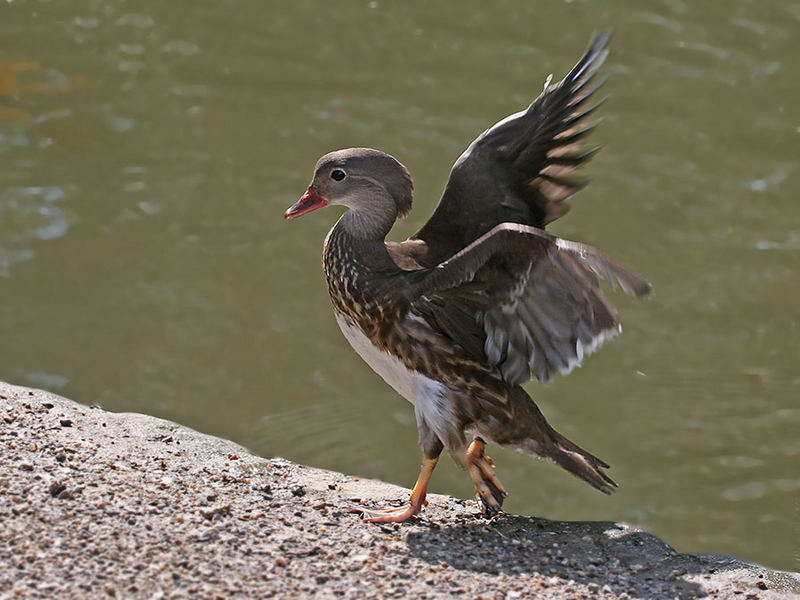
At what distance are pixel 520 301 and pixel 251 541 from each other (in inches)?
56.8

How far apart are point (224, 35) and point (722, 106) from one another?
455 cm

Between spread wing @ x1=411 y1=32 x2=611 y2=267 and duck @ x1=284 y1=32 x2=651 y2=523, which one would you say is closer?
duck @ x1=284 y1=32 x2=651 y2=523

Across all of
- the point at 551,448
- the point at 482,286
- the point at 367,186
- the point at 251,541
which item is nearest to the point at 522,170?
the point at 367,186

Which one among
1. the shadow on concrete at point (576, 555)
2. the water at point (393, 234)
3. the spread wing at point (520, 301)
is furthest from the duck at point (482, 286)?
the water at point (393, 234)

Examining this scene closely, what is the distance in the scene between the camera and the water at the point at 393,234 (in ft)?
23.5

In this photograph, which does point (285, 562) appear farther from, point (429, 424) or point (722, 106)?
point (722, 106)

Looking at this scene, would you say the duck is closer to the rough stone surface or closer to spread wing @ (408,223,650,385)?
spread wing @ (408,223,650,385)

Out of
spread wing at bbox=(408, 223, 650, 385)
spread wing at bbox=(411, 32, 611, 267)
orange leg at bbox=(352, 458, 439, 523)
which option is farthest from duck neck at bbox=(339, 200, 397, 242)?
orange leg at bbox=(352, 458, 439, 523)

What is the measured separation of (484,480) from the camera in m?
5.36

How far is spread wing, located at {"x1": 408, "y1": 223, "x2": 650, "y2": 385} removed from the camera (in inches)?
178

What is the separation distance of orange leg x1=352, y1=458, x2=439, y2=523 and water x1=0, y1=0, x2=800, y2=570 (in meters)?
1.79

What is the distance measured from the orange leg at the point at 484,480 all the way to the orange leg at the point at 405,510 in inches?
9.9

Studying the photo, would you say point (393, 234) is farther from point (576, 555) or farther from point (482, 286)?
point (576, 555)

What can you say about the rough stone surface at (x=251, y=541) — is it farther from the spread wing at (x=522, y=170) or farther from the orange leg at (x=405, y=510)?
the spread wing at (x=522, y=170)
